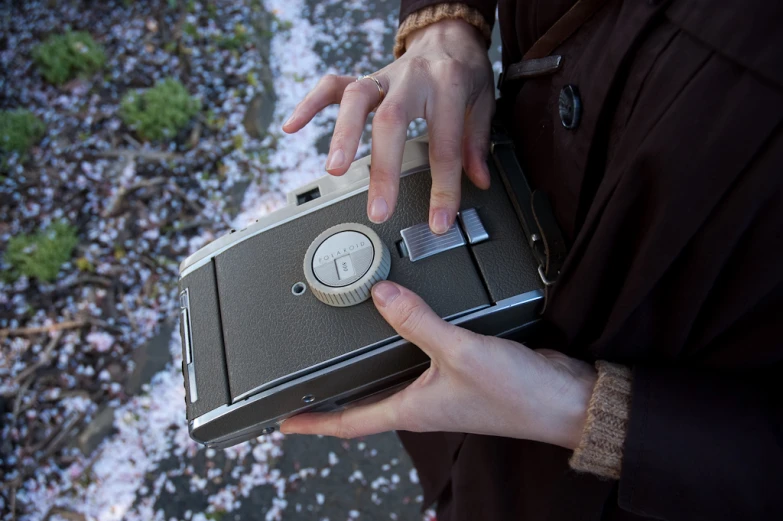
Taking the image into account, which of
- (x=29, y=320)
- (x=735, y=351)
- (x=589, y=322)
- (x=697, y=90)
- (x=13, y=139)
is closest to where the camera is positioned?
(x=697, y=90)

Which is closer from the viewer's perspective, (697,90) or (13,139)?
(697,90)

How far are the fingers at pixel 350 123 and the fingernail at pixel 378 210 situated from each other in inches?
2.6

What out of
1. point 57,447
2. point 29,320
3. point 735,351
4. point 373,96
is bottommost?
point 735,351

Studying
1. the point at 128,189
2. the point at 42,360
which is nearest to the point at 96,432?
the point at 42,360

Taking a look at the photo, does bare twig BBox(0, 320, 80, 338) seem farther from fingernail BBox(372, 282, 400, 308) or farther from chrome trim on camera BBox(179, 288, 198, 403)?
fingernail BBox(372, 282, 400, 308)

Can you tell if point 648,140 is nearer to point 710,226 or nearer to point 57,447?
point 710,226

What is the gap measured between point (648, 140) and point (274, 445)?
1587 mm

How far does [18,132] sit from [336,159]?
2275mm

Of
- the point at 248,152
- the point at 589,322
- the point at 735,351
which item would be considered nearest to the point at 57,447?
the point at 248,152

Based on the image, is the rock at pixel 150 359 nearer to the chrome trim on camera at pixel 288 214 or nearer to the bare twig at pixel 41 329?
the bare twig at pixel 41 329

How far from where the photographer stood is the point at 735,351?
0.58 m

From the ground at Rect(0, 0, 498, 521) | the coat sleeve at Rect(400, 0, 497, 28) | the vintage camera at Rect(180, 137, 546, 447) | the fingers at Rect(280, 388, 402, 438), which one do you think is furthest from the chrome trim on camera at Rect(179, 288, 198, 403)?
the ground at Rect(0, 0, 498, 521)

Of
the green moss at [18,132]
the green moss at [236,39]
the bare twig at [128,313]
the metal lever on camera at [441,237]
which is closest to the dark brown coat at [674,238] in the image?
the metal lever on camera at [441,237]

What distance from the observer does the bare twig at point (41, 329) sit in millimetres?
1970
